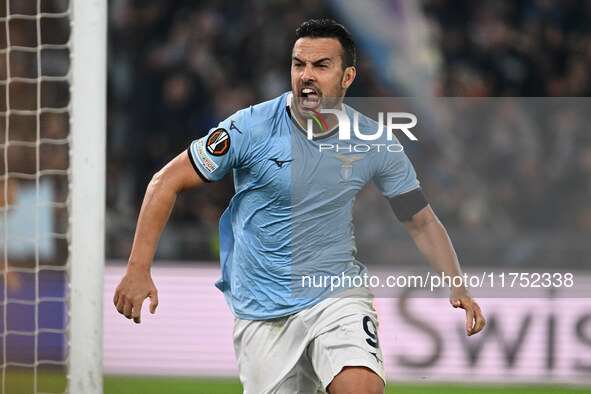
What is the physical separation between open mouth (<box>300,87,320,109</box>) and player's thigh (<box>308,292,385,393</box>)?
79 centimetres

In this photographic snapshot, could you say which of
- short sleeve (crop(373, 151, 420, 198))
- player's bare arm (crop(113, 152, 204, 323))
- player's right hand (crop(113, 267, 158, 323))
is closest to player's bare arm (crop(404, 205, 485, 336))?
short sleeve (crop(373, 151, 420, 198))

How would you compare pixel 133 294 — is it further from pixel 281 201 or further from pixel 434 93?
pixel 434 93

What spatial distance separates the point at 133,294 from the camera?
316 cm

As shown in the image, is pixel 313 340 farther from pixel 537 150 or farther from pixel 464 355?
pixel 537 150

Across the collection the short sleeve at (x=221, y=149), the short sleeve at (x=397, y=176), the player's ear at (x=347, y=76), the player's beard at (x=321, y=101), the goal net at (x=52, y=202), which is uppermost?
the player's ear at (x=347, y=76)

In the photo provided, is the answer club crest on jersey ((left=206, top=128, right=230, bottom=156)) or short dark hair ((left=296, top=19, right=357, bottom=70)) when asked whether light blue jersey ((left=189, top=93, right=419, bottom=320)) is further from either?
short dark hair ((left=296, top=19, right=357, bottom=70))

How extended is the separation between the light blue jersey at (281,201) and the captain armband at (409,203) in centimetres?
19

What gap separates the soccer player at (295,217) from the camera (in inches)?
133

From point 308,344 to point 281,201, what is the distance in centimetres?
57

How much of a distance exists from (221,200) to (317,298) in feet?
14.5

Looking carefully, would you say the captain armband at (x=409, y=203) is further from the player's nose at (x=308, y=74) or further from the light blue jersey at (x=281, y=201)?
the player's nose at (x=308, y=74)

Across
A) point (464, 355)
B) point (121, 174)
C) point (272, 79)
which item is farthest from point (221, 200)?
point (464, 355)

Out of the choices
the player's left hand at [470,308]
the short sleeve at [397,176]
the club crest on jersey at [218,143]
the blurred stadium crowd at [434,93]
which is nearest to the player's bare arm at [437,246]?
the player's left hand at [470,308]

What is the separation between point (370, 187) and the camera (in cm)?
671
